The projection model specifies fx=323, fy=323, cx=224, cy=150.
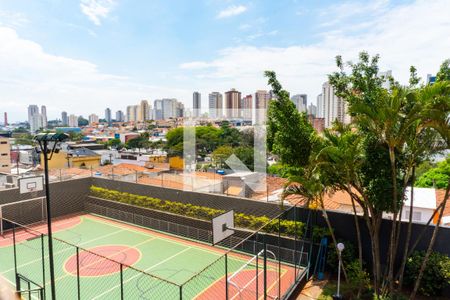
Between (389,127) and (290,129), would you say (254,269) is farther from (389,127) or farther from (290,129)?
(389,127)

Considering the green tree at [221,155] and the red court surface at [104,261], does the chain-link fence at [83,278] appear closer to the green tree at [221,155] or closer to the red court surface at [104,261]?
the red court surface at [104,261]

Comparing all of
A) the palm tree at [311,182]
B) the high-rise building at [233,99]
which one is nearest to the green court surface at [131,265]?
the palm tree at [311,182]

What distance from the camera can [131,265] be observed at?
12.6 m

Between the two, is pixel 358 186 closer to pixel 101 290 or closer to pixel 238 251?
pixel 238 251

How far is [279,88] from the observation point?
32.9 feet

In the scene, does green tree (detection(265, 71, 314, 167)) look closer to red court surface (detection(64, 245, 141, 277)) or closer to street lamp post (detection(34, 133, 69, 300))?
street lamp post (detection(34, 133, 69, 300))

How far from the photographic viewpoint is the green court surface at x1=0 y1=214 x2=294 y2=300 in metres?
10.5

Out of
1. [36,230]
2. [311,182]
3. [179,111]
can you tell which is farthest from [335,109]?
[179,111]

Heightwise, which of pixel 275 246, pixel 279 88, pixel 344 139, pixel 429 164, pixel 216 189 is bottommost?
pixel 275 246

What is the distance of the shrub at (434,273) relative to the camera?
924 cm

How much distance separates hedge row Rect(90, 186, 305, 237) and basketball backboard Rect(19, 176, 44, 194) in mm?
2924

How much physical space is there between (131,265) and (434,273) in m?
10.3

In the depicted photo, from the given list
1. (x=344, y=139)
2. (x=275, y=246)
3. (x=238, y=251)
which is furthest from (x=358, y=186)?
(x=238, y=251)

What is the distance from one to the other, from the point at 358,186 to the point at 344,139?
1.37 meters
